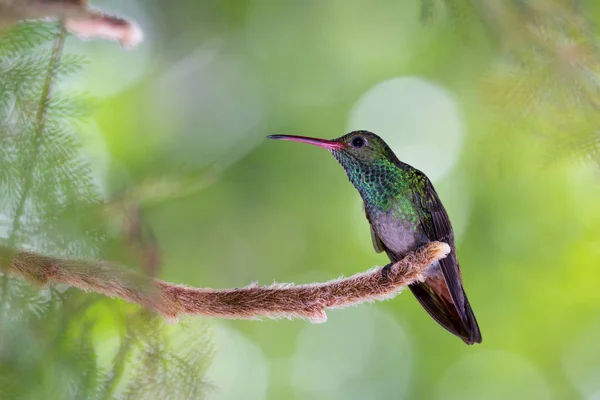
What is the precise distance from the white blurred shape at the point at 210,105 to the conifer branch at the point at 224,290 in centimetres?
398

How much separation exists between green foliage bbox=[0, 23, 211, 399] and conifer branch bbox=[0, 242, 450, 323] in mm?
40

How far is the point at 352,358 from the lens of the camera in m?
7.04

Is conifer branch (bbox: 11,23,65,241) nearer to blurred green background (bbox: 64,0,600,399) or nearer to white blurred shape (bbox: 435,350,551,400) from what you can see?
blurred green background (bbox: 64,0,600,399)

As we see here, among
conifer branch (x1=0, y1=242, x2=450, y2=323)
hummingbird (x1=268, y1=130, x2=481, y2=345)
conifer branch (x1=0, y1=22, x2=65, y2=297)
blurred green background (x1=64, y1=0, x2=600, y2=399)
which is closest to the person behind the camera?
conifer branch (x1=0, y1=22, x2=65, y2=297)

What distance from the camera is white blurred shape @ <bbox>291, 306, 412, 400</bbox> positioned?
662 cm

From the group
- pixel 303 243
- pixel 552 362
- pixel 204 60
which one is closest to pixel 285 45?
pixel 204 60

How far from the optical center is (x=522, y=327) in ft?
19.5

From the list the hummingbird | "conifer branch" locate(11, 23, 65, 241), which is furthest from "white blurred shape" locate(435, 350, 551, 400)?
"conifer branch" locate(11, 23, 65, 241)

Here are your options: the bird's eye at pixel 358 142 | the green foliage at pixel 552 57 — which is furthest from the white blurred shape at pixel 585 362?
the green foliage at pixel 552 57

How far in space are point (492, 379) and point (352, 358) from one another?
1.48m

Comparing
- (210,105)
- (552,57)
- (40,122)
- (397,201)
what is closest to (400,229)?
(397,201)

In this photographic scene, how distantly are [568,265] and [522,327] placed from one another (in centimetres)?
67

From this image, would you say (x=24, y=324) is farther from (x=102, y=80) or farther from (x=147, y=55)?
(x=147, y=55)

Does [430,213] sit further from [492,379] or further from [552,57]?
[492,379]
